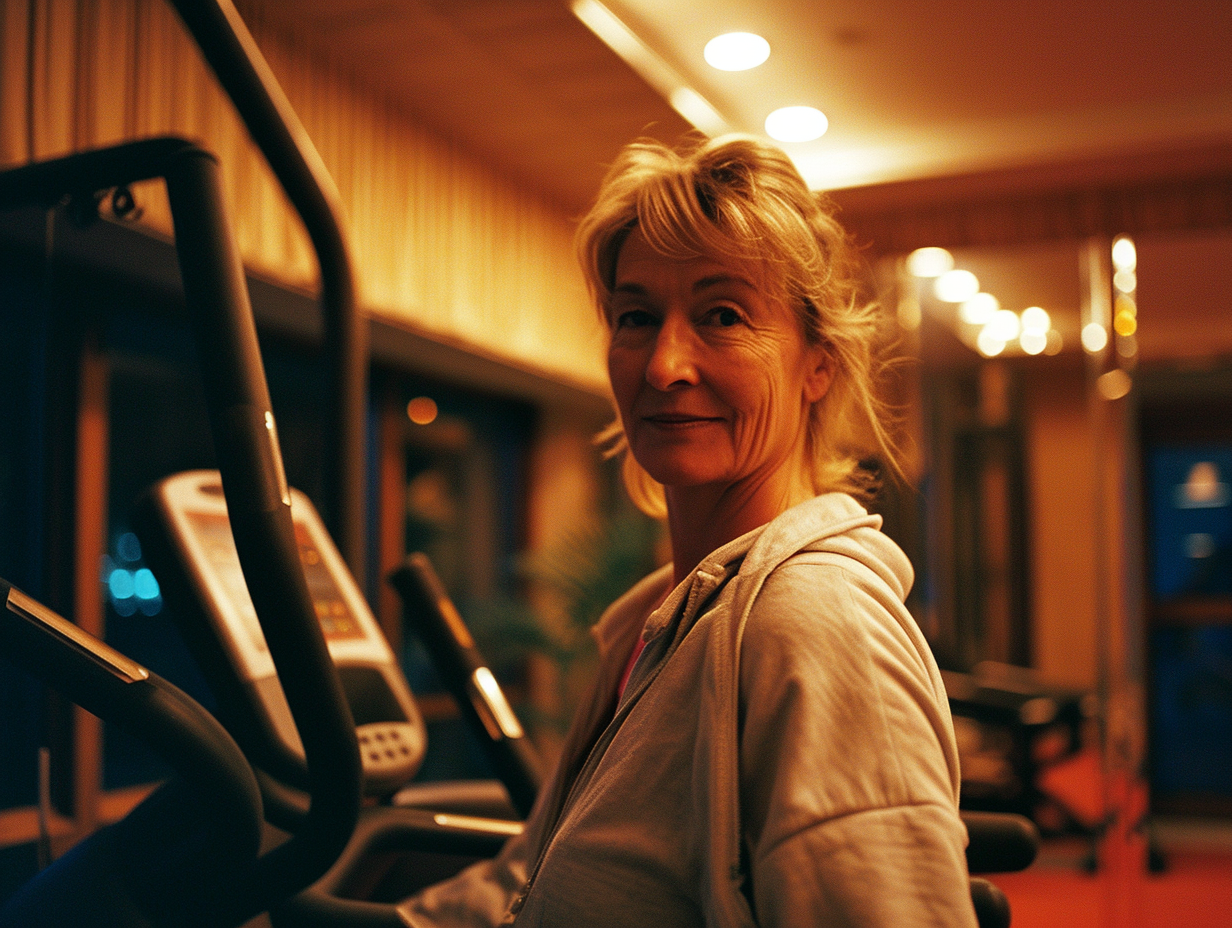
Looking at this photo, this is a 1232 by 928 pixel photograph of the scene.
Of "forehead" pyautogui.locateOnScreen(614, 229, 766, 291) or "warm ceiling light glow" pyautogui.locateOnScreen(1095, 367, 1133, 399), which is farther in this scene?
"warm ceiling light glow" pyautogui.locateOnScreen(1095, 367, 1133, 399)

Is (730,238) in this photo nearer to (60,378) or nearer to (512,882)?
(512,882)

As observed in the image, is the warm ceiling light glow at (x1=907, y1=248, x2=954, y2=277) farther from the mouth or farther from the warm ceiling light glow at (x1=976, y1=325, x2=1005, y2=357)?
the mouth

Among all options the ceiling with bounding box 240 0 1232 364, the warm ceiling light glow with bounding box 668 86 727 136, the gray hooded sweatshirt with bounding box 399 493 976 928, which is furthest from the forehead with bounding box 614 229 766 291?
the warm ceiling light glow with bounding box 668 86 727 136

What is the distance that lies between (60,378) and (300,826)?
179 centimetres

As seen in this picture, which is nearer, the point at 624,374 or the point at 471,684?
the point at 624,374

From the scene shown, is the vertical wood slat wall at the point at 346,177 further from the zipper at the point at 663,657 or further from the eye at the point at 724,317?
the zipper at the point at 663,657

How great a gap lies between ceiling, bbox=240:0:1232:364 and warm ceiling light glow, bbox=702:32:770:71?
1.5 inches

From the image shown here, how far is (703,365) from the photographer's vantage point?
37.5 inches

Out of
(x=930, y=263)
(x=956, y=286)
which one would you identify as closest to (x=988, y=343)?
(x=956, y=286)

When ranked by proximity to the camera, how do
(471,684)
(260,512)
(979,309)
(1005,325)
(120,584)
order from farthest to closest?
(1005,325) → (979,309) → (120,584) → (471,684) → (260,512)

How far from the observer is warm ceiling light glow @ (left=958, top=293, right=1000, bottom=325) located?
5699 mm

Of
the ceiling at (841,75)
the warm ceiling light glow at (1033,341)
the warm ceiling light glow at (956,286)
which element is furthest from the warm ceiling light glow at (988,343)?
the ceiling at (841,75)

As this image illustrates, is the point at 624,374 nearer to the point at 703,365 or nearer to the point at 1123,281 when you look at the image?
the point at 703,365

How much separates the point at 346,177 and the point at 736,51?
50.8 inches
